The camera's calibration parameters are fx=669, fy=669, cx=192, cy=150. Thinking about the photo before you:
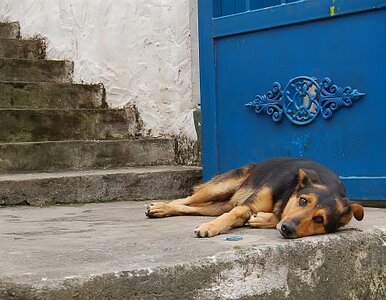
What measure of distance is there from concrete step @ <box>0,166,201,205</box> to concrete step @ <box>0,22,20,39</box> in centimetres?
286

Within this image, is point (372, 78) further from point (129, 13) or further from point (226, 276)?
point (129, 13)

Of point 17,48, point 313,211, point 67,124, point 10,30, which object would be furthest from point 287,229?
point 10,30

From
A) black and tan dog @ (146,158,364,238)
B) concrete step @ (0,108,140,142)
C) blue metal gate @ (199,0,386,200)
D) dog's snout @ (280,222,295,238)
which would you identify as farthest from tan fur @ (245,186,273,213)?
concrete step @ (0,108,140,142)

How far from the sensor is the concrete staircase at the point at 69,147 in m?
4.72

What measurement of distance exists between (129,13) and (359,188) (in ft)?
9.02

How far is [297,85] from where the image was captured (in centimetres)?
445

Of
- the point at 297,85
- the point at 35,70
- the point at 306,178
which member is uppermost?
the point at 35,70

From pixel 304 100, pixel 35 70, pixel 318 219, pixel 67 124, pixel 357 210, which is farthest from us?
pixel 35 70

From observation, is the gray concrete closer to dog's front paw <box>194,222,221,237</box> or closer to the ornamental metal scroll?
dog's front paw <box>194,222,221,237</box>

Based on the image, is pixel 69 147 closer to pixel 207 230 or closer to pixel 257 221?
pixel 257 221

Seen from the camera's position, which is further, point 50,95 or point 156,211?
point 50,95

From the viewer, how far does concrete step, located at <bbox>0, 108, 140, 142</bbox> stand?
211 inches

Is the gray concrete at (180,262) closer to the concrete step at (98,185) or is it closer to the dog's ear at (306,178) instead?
the dog's ear at (306,178)

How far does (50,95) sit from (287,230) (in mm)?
3648
